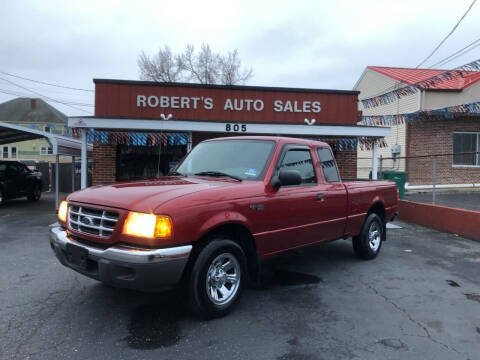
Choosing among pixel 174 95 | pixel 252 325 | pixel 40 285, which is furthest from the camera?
pixel 174 95

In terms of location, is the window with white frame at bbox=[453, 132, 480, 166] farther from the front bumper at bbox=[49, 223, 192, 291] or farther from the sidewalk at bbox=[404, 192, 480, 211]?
the front bumper at bbox=[49, 223, 192, 291]

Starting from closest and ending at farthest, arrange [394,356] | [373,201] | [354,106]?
[394,356], [373,201], [354,106]

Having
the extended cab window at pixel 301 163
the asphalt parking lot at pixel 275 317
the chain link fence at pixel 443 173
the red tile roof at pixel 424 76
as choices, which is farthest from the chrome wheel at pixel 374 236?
the chain link fence at pixel 443 173

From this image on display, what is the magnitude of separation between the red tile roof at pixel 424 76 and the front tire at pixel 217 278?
13509 millimetres

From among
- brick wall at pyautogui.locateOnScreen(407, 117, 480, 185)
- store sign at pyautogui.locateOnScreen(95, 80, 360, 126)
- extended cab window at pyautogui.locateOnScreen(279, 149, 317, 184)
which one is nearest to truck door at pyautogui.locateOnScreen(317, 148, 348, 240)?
extended cab window at pyautogui.locateOnScreen(279, 149, 317, 184)

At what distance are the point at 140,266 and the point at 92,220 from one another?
0.76 meters

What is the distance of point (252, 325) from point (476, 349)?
1927mm

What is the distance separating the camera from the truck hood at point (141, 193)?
3.26 meters

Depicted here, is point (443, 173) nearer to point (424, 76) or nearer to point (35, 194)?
point (424, 76)

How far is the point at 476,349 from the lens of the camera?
3.19m

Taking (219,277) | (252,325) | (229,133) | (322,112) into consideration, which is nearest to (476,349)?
(252,325)

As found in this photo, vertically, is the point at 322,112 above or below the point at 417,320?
above

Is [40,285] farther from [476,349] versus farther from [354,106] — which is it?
[354,106]

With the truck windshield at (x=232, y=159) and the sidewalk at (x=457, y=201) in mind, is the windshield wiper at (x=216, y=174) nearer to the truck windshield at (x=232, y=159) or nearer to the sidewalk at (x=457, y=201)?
the truck windshield at (x=232, y=159)
